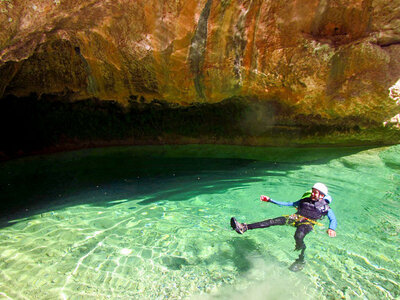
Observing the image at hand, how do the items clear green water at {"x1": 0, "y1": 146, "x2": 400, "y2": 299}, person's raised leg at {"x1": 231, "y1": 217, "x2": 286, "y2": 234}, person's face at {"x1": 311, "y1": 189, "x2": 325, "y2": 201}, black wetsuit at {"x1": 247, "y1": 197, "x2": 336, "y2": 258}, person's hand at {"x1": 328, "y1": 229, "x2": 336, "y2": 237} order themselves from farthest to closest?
1. person's face at {"x1": 311, "y1": 189, "x2": 325, "y2": 201}
2. black wetsuit at {"x1": 247, "y1": 197, "x2": 336, "y2": 258}
3. person's raised leg at {"x1": 231, "y1": 217, "x2": 286, "y2": 234}
4. person's hand at {"x1": 328, "y1": 229, "x2": 336, "y2": 237}
5. clear green water at {"x1": 0, "y1": 146, "x2": 400, "y2": 299}

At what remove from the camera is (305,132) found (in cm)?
657

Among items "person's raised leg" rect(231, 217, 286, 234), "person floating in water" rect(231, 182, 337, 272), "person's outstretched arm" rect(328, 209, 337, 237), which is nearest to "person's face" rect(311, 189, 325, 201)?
"person floating in water" rect(231, 182, 337, 272)

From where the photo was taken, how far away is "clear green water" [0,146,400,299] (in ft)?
11.2

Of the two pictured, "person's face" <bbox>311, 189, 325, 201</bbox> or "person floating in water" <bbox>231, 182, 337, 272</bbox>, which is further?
"person's face" <bbox>311, 189, 325, 201</bbox>

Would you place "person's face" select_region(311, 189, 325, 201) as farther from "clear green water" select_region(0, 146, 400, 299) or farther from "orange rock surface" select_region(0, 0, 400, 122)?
"orange rock surface" select_region(0, 0, 400, 122)

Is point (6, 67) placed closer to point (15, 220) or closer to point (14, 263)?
point (15, 220)

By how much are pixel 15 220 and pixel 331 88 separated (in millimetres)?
5714

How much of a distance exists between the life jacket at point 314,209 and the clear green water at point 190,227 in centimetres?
44

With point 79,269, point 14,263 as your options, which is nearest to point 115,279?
point 79,269

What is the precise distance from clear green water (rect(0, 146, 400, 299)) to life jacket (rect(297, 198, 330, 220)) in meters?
0.44

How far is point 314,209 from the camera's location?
161 inches

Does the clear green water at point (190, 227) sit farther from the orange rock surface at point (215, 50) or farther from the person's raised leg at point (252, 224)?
the orange rock surface at point (215, 50)

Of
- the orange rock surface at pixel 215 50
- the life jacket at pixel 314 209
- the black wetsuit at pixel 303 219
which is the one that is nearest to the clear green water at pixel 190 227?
the black wetsuit at pixel 303 219

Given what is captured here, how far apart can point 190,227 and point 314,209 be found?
183 centimetres
